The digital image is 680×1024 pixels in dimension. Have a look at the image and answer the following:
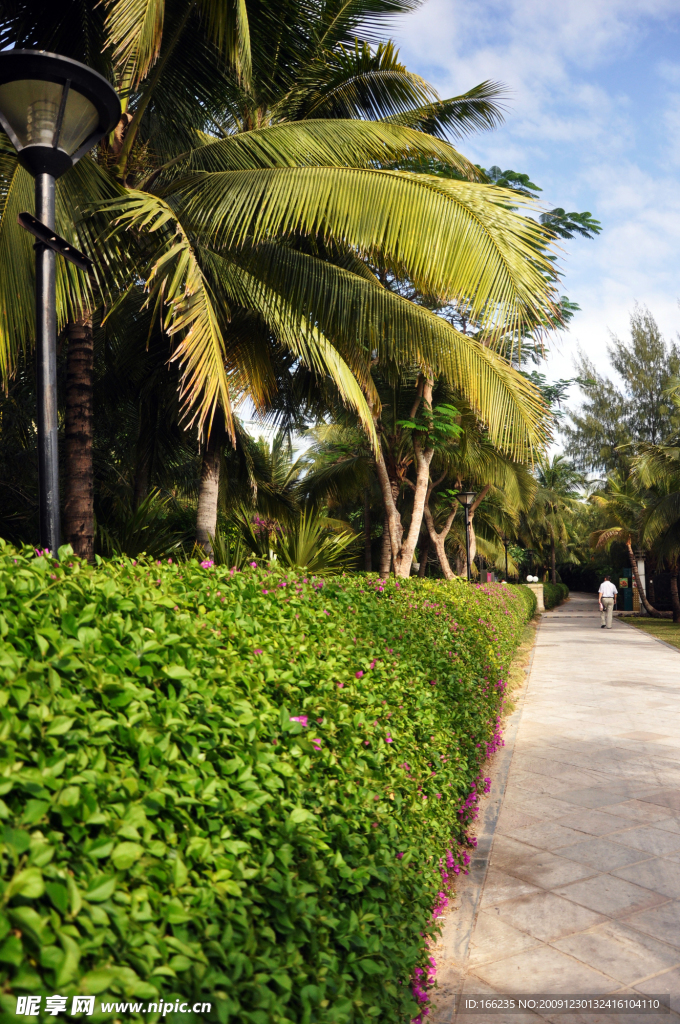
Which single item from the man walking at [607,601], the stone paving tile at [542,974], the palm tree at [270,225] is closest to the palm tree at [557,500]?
the man walking at [607,601]

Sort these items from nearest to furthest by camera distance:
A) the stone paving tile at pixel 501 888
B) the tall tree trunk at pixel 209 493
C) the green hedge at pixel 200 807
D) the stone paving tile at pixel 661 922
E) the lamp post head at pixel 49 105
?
the green hedge at pixel 200 807
the stone paving tile at pixel 661 922
the lamp post head at pixel 49 105
the stone paving tile at pixel 501 888
the tall tree trunk at pixel 209 493

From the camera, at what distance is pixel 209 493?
861 cm

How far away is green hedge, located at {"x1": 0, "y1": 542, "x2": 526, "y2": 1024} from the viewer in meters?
1.24

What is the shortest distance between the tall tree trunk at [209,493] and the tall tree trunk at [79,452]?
2.44 m

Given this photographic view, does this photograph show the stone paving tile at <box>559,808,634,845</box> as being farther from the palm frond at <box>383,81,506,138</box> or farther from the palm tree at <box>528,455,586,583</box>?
the palm tree at <box>528,455,586,583</box>

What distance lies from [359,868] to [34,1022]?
1.29m

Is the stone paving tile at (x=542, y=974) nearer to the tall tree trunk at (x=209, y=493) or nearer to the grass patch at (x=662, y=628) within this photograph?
the tall tree trunk at (x=209, y=493)

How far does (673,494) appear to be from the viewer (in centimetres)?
2239

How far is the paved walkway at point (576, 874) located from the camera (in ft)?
10.1

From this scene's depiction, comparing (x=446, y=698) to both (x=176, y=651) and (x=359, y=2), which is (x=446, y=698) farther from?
(x=359, y=2)

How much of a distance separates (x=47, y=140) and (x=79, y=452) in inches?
107

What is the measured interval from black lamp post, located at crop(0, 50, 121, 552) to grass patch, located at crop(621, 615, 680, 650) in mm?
16275

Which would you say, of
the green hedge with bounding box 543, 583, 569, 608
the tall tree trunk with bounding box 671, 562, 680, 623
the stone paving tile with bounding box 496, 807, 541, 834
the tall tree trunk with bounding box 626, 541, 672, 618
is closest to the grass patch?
the tall tree trunk with bounding box 671, 562, 680, 623

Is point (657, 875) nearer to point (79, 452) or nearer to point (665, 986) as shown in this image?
point (665, 986)
